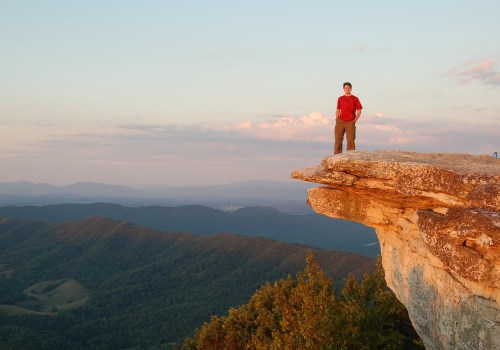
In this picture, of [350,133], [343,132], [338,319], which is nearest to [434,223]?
[350,133]

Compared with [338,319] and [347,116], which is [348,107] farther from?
[338,319]

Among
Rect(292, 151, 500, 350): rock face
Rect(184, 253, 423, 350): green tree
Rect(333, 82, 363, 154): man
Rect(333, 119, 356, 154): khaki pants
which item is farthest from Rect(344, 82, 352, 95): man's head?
Rect(184, 253, 423, 350): green tree

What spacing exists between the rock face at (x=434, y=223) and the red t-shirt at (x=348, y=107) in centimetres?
354

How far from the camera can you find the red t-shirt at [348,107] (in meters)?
21.6

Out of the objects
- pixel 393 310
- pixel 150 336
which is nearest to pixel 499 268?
pixel 393 310

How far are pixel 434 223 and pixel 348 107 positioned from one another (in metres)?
8.42

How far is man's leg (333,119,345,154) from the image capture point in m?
22.0

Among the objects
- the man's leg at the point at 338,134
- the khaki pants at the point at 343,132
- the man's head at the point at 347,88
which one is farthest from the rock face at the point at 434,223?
the man's head at the point at 347,88

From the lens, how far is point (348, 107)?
2162cm

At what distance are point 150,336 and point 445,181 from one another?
150510mm

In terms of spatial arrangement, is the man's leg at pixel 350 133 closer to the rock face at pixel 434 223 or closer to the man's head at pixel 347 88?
the man's head at pixel 347 88

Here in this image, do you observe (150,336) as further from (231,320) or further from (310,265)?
(310,265)

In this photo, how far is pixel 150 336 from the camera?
151000 mm

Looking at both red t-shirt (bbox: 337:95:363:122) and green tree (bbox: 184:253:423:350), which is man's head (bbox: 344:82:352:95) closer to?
red t-shirt (bbox: 337:95:363:122)
